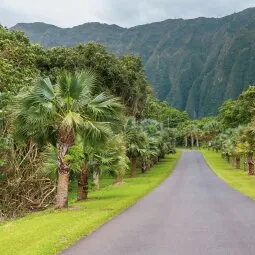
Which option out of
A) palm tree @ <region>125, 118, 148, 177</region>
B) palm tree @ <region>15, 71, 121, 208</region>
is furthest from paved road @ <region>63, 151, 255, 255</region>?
palm tree @ <region>125, 118, 148, 177</region>

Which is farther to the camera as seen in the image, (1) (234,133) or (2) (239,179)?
(1) (234,133)

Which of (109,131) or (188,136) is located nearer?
(109,131)

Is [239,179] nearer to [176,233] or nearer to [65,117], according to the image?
[65,117]

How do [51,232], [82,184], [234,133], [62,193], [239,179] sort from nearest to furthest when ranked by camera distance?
[51,232] → [62,193] → [82,184] → [239,179] → [234,133]

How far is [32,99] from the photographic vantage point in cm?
1948

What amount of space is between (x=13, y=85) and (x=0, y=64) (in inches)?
83.0

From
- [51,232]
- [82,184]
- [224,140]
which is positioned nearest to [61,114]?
[82,184]

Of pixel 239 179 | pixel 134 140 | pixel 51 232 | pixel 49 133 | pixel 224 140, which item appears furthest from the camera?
pixel 224 140

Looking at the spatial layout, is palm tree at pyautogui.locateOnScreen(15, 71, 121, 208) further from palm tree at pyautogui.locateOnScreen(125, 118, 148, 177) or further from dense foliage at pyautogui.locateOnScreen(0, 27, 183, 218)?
palm tree at pyautogui.locateOnScreen(125, 118, 148, 177)

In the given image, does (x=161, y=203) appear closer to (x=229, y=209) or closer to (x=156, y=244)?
(x=229, y=209)

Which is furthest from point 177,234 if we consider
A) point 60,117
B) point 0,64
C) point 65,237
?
point 0,64

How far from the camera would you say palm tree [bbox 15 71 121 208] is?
63.6 ft

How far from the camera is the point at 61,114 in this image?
20.1m

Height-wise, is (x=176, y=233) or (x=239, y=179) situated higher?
(x=176, y=233)
